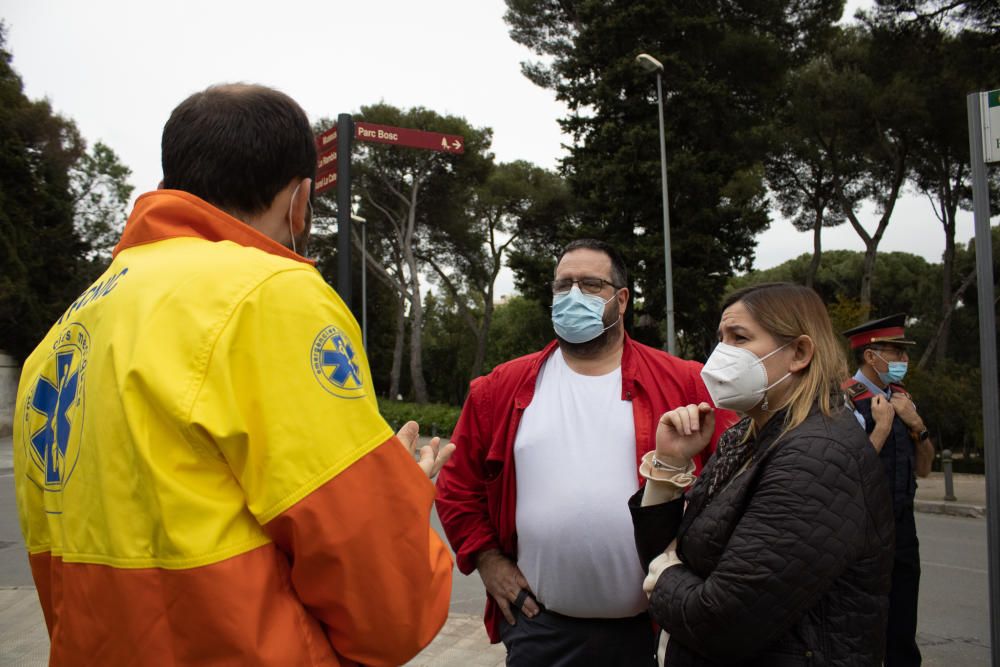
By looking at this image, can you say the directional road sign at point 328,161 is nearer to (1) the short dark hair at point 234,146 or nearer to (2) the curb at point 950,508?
(1) the short dark hair at point 234,146

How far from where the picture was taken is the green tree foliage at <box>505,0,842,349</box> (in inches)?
813

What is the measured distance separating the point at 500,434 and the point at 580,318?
1.72ft

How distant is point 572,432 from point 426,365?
154 ft

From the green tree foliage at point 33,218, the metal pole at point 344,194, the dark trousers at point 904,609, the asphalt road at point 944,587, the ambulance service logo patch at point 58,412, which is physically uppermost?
the green tree foliage at point 33,218

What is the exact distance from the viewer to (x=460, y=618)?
17.1ft

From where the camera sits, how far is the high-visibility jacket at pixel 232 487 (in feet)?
3.74

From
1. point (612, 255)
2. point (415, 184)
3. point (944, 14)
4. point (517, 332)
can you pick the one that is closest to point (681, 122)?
point (944, 14)

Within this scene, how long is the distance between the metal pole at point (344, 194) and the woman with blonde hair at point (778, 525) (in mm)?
2427

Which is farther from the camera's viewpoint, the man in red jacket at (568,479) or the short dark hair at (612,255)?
the short dark hair at (612,255)

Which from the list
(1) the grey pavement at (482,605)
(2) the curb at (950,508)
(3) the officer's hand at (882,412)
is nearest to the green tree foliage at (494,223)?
(2) the curb at (950,508)

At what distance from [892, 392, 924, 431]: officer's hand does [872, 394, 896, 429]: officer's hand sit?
0.48 ft

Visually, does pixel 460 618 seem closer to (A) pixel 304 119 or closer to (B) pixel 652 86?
(A) pixel 304 119

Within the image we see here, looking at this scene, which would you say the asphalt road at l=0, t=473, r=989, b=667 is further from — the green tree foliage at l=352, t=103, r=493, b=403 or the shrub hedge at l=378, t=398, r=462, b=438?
the green tree foliage at l=352, t=103, r=493, b=403

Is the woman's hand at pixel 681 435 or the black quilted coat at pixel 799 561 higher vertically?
the woman's hand at pixel 681 435
